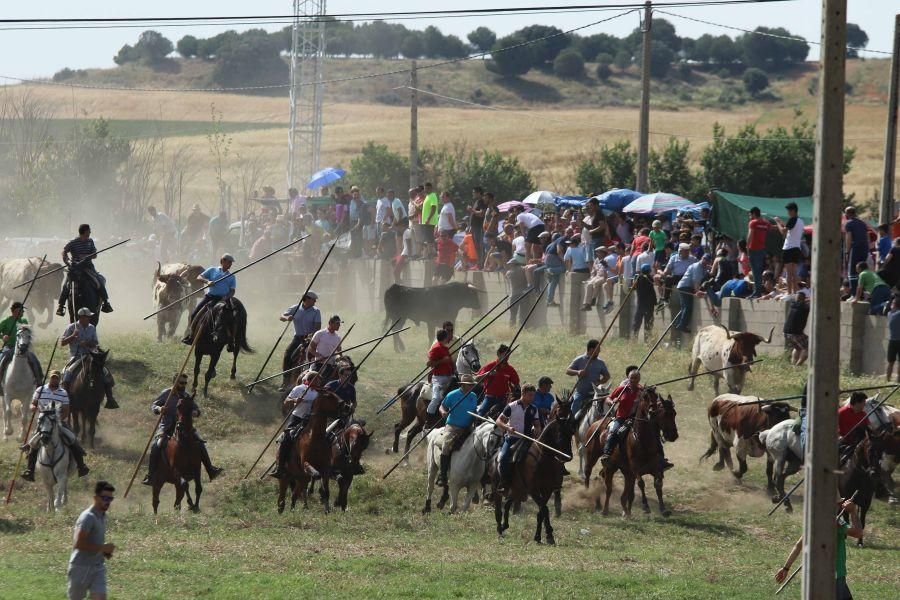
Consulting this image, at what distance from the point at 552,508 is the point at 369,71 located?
138 metres

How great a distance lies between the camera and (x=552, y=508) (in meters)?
25.3

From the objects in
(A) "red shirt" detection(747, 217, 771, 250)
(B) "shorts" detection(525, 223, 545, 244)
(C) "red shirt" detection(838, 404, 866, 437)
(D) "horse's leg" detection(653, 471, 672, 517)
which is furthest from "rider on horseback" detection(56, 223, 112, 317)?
(C) "red shirt" detection(838, 404, 866, 437)

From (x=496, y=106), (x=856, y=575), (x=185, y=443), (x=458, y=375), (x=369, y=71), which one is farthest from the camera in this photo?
(x=369, y=71)

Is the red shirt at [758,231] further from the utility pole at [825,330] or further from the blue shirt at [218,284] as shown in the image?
the utility pole at [825,330]

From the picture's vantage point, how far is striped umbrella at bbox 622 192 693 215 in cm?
3834

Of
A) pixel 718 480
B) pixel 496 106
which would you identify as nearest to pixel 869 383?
pixel 718 480

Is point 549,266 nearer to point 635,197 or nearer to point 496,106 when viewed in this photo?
point 635,197

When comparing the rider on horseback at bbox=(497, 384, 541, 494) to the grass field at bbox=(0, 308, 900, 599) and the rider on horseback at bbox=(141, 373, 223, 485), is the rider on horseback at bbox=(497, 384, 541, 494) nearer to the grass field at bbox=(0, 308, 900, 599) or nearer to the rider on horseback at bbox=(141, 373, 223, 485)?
→ the grass field at bbox=(0, 308, 900, 599)

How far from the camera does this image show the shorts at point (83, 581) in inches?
582

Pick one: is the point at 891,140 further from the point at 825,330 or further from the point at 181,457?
the point at 825,330

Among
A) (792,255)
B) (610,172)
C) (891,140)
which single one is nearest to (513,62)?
(610,172)

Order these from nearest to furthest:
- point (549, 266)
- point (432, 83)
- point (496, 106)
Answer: point (549, 266), point (496, 106), point (432, 83)

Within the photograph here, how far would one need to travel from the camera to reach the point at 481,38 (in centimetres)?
18438

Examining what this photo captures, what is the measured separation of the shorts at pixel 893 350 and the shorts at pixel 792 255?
2.87 metres
